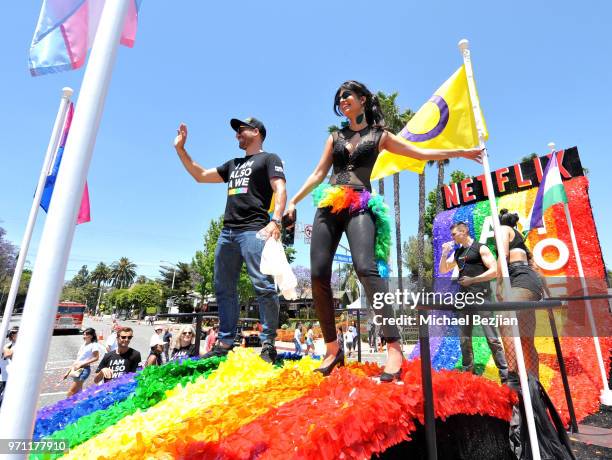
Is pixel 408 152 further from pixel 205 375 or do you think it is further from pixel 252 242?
pixel 205 375

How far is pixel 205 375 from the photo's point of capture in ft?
8.47

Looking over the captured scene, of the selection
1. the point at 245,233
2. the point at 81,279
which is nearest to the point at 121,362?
the point at 245,233

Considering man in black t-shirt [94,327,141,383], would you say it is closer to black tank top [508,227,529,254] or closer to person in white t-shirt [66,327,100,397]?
person in white t-shirt [66,327,100,397]

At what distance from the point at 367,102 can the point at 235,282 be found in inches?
73.0

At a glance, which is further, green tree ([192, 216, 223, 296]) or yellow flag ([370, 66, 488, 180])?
green tree ([192, 216, 223, 296])

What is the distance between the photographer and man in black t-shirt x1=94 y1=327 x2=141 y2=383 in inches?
218

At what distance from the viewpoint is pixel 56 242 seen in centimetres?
125

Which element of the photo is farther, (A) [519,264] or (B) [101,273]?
(B) [101,273]

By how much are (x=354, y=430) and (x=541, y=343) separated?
5785mm

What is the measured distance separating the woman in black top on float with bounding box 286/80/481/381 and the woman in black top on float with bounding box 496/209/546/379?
43.0 inches

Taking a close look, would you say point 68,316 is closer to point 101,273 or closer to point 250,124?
point 250,124

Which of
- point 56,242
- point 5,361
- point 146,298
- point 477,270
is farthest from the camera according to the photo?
point 146,298

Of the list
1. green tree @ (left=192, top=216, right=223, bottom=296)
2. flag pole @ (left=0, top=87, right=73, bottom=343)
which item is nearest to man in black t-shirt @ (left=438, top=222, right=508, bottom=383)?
flag pole @ (left=0, top=87, right=73, bottom=343)

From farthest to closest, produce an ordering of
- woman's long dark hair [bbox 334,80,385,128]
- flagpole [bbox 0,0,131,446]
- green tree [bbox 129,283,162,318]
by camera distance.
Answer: green tree [bbox 129,283,162,318], woman's long dark hair [bbox 334,80,385,128], flagpole [bbox 0,0,131,446]
